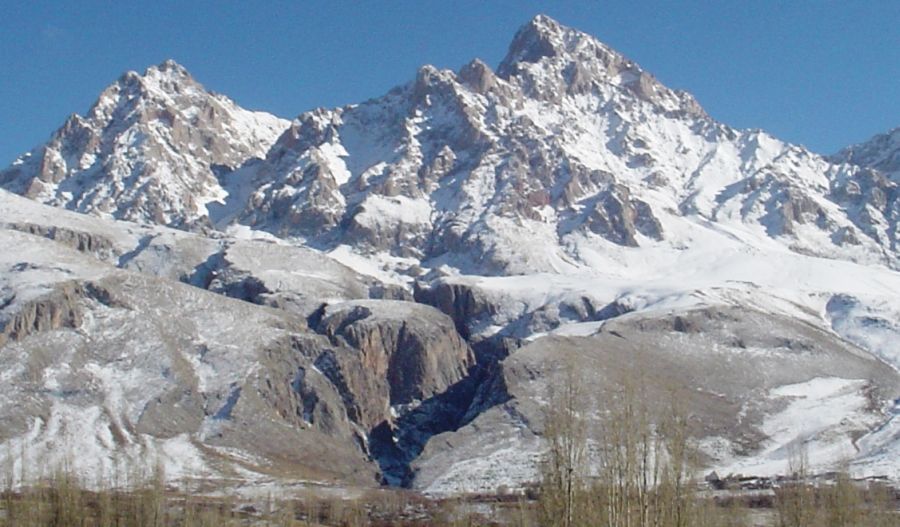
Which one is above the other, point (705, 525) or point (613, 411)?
point (613, 411)

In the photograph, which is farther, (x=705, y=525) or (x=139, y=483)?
(x=139, y=483)

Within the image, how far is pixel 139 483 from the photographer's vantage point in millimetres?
186625

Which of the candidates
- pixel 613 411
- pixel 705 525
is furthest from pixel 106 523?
pixel 613 411

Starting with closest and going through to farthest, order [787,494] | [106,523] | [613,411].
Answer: [613,411] → [106,523] → [787,494]

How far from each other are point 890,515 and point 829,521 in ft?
47.9

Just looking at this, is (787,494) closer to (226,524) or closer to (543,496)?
(226,524)

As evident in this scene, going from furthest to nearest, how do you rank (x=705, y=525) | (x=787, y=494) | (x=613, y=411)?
(x=787, y=494) < (x=705, y=525) < (x=613, y=411)

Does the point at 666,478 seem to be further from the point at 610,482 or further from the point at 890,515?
the point at 890,515

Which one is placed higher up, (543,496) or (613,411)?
(613,411)

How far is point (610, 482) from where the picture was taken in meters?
78.5

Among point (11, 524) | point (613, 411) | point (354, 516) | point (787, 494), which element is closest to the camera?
point (613, 411)

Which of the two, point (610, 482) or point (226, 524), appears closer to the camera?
point (610, 482)

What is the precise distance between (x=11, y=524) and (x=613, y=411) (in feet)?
241

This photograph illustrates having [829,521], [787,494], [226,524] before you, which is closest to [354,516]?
[226,524]
